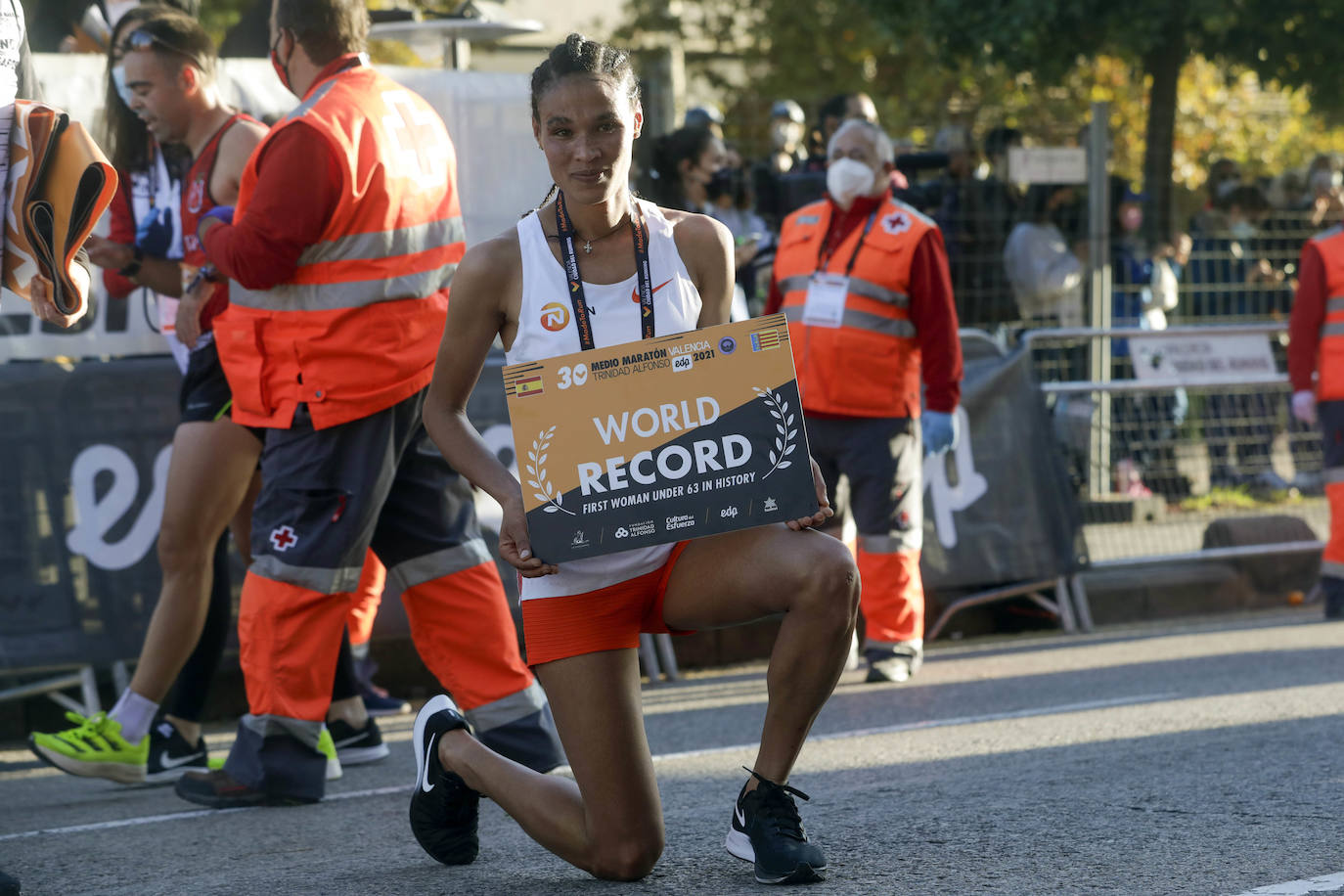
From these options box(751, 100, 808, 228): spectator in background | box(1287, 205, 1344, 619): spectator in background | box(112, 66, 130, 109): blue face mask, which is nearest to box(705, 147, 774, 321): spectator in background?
box(751, 100, 808, 228): spectator in background

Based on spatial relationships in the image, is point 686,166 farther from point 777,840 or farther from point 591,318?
point 777,840

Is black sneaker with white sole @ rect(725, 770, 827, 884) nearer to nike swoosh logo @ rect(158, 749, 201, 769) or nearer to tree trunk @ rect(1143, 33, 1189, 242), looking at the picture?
nike swoosh logo @ rect(158, 749, 201, 769)

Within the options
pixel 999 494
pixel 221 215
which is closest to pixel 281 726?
pixel 221 215

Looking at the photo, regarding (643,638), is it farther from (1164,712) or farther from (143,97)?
(143,97)

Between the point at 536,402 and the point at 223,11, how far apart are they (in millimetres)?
22316

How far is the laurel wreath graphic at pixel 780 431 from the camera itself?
3.42 m

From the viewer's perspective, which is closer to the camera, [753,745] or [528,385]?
[528,385]

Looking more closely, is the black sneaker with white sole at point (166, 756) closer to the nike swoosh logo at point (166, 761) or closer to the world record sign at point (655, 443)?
the nike swoosh logo at point (166, 761)

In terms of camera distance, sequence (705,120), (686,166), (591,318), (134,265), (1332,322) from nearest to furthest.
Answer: (591,318) < (134,265) < (1332,322) < (686,166) < (705,120)

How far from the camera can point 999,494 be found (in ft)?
26.7

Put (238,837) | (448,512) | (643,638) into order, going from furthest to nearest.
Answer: (643,638) → (448,512) → (238,837)

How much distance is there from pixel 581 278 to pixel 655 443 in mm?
455

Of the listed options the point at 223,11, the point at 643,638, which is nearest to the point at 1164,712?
the point at 643,638

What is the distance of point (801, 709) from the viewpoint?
11.5 ft
